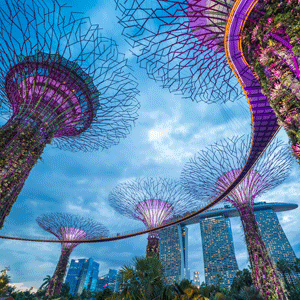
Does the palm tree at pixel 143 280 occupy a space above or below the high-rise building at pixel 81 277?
below

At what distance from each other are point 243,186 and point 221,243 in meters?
102

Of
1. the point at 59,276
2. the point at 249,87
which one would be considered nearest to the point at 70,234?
the point at 59,276

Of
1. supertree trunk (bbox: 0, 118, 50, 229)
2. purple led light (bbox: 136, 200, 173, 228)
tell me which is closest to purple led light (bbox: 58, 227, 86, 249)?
purple led light (bbox: 136, 200, 173, 228)

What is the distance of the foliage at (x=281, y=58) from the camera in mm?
3852

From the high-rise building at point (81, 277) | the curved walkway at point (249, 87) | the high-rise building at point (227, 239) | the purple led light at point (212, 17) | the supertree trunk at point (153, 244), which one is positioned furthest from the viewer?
the high-rise building at point (81, 277)

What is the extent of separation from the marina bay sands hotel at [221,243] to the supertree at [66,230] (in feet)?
261

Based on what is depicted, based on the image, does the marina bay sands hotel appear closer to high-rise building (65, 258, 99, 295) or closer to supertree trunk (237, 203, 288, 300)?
supertree trunk (237, 203, 288, 300)

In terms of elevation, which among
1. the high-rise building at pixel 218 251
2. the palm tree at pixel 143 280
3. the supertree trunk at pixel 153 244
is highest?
the high-rise building at pixel 218 251

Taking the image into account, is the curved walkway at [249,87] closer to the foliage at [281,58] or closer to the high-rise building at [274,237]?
the foliage at [281,58]

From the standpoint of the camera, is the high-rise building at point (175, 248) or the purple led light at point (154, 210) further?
the high-rise building at point (175, 248)

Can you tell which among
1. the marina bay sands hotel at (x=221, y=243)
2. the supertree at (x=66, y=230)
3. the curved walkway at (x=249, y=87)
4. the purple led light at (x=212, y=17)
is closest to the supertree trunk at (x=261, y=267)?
the curved walkway at (x=249, y=87)

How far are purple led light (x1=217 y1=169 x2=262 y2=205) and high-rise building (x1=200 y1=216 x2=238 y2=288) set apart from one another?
→ 95917mm

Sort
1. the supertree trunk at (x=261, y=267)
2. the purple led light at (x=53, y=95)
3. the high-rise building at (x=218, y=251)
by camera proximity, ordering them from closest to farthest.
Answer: the purple led light at (x=53, y=95) → the supertree trunk at (x=261, y=267) → the high-rise building at (x=218, y=251)

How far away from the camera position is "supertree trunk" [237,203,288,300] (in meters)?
12.5
